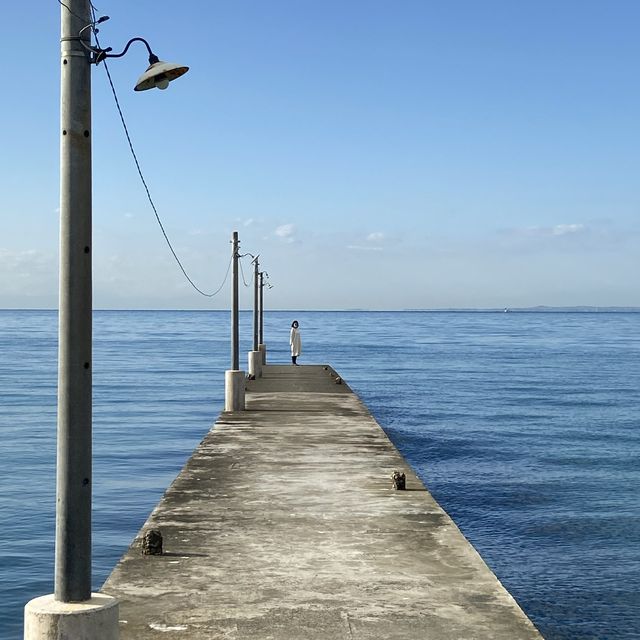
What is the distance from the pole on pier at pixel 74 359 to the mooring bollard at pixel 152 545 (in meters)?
4.04

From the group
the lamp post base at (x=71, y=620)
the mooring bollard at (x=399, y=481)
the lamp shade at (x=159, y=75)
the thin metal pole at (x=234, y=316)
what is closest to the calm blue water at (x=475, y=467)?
the mooring bollard at (x=399, y=481)

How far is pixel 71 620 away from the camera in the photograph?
231 inches

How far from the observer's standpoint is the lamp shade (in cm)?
602

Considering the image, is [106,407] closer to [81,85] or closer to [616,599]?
[616,599]

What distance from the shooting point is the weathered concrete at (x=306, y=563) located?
7.88 meters

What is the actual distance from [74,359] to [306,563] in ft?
15.4

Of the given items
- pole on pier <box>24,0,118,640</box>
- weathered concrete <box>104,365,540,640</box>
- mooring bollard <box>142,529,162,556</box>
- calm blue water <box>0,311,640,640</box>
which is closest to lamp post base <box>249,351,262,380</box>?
calm blue water <box>0,311,640,640</box>

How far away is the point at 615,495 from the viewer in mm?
22172

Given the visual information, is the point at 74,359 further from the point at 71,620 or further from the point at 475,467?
the point at 475,467

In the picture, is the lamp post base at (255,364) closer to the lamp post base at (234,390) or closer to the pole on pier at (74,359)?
the lamp post base at (234,390)

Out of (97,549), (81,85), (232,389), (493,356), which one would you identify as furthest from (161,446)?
(493,356)

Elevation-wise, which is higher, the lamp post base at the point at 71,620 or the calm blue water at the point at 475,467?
the lamp post base at the point at 71,620

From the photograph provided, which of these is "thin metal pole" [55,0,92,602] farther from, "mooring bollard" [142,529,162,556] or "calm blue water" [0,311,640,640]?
"calm blue water" [0,311,640,640]

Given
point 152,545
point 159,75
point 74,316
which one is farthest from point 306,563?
point 159,75
